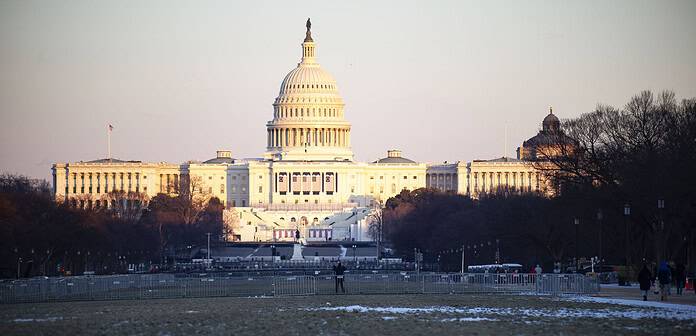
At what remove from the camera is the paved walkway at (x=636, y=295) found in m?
49.0

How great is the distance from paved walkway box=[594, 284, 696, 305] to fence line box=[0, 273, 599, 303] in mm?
923

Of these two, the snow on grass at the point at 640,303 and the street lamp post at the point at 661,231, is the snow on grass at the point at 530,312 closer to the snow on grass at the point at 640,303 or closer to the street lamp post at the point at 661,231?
the snow on grass at the point at 640,303

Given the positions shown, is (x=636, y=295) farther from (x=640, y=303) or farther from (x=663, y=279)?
(x=640, y=303)

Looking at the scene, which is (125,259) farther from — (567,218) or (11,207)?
(567,218)

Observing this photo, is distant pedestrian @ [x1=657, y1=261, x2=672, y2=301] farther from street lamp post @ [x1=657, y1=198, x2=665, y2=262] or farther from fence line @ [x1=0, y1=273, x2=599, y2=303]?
street lamp post @ [x1=657, y1=198, x2=665, y2=262]

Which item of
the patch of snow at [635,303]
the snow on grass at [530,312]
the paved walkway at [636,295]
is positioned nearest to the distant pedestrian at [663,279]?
the paved walkway at [636,295]

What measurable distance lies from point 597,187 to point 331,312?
3142 centimetres

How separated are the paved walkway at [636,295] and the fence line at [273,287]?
3.03 ft

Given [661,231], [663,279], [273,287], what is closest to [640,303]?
[663,279]

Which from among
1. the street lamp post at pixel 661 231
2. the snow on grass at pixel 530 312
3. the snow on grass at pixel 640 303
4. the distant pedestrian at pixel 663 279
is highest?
the street lamp post at pixel 661 231

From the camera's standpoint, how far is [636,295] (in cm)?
5312

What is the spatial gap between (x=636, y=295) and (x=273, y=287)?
11.7 meters

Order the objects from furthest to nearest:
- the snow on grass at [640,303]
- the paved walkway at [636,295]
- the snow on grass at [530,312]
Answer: the paved walkway at [636,295], the snow on grass at [640,303], the snow on grass at [530,312]

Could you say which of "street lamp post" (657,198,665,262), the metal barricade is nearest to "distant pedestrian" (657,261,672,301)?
"street lamp post" (657,198,665,262)
